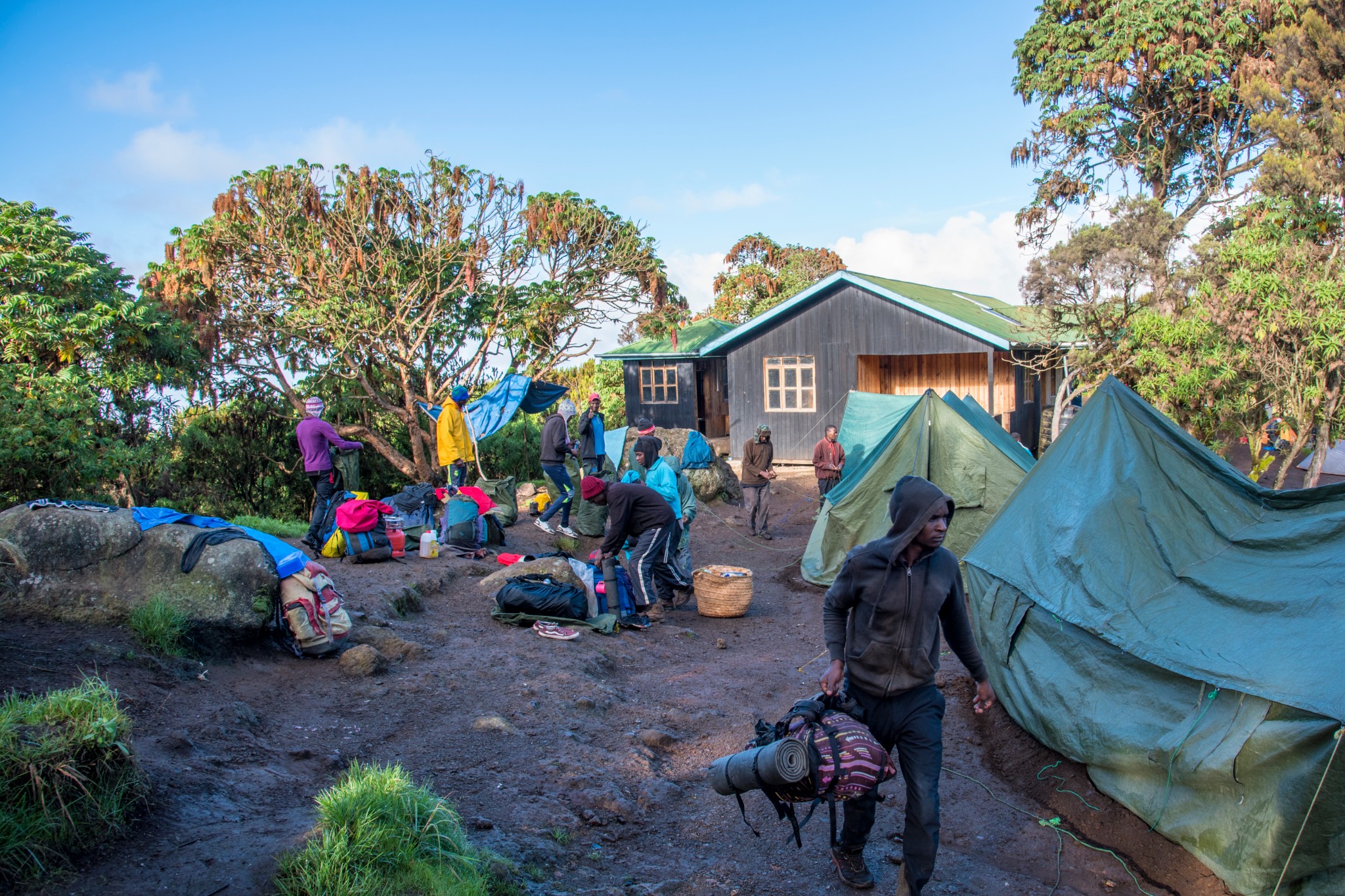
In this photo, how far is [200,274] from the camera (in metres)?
14.2

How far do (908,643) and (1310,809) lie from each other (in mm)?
1577

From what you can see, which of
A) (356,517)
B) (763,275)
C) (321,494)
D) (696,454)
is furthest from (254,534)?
(763,275)

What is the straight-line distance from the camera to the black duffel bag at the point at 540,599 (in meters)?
7.19

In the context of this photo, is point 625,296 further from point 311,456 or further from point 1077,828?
point 1077,828

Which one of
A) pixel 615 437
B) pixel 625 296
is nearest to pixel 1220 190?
pixel 625 296

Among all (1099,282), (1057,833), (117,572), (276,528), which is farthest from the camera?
(1099,282)

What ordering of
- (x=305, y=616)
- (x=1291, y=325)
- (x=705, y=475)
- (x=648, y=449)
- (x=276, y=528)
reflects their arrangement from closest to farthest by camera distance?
(x=305, y=616)
(x=648, y=449)
(x=1291, y=325)
(x=276, y=528)
(x=705, y=475)

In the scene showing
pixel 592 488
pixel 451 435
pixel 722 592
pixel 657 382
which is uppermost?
pixel 657 382

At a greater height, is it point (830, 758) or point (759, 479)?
point (759, 479)

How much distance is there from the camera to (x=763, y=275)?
1358 inches

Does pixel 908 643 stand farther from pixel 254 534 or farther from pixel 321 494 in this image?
pixel 321 494

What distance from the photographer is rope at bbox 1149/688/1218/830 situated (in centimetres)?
373

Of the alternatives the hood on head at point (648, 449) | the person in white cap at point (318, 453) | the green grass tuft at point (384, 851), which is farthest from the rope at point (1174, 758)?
the person in white cap at point (318, 453)

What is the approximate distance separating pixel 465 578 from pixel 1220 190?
900 inches
